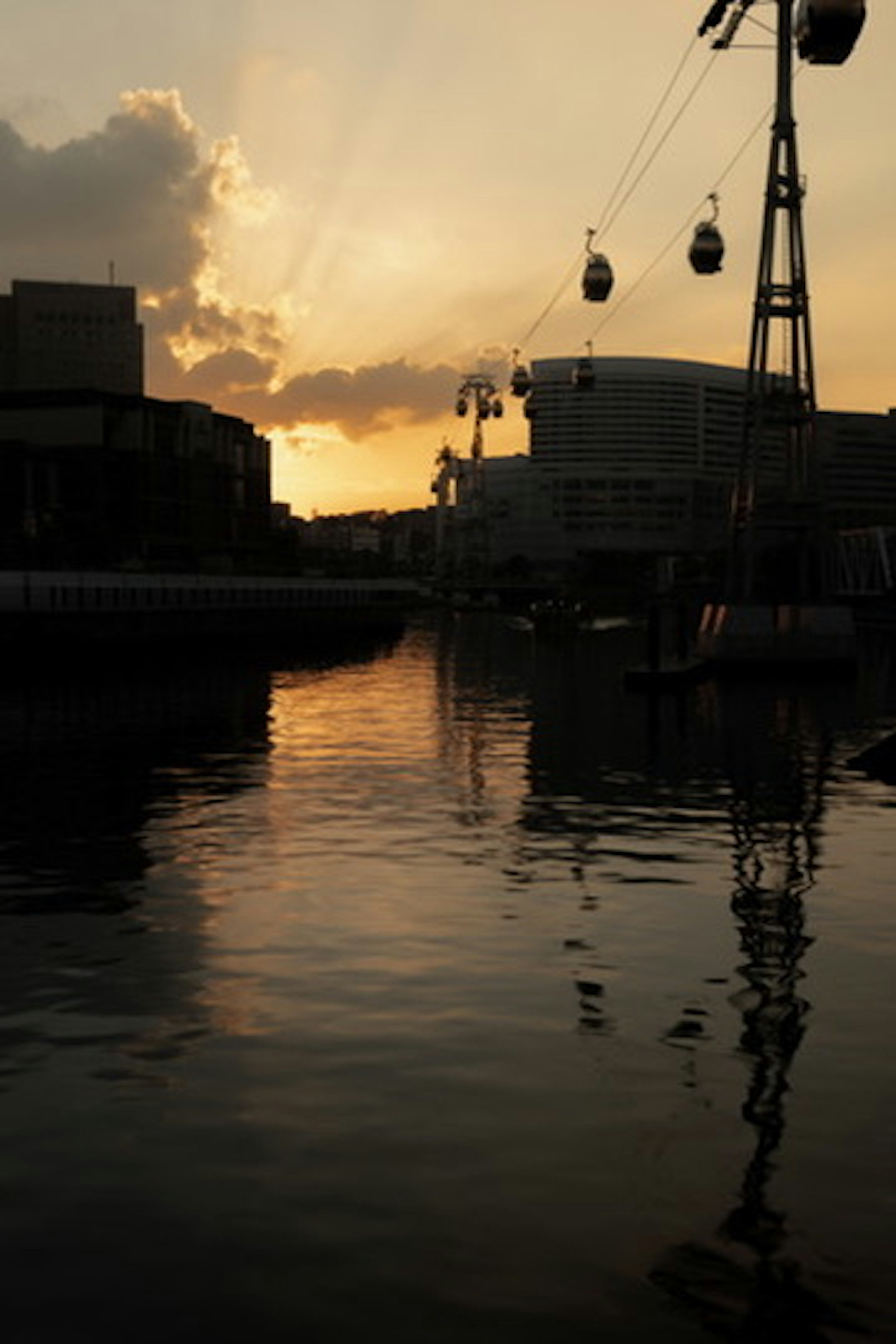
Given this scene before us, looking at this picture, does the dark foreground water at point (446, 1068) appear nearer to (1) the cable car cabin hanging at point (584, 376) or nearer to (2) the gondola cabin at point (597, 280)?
(2) the gondola cabin at point (597, 280)

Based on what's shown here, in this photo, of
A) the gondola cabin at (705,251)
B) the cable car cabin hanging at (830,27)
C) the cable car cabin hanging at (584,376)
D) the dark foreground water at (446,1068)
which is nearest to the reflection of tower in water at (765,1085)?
the dark foreground water at (446,1068)

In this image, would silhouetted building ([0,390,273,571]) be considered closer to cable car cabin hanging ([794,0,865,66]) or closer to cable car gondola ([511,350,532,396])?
cable car gondola ([511,350,532,396])

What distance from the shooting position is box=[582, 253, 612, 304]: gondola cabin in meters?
34.5

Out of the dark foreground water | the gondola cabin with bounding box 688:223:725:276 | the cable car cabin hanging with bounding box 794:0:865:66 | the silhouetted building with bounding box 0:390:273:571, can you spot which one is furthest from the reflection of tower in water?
the silhouetted building with bounding box 0:390:273:571

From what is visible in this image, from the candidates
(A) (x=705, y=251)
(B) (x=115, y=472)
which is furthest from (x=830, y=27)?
(B) (x=115, y=472)

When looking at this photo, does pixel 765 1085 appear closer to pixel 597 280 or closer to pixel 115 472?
pixel 597 280

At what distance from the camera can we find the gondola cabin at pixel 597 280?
34.5 metres

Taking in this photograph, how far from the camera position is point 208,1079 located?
1026cm

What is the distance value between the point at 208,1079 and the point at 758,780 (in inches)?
784

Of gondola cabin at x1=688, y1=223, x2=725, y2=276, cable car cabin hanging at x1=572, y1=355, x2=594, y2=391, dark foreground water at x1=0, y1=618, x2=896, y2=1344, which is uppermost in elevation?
gondola cabin at x1=688, y1=223, x2=725, y2=276

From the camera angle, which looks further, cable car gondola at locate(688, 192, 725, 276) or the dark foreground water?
cable car gondola at locate(688, 192, 725, 276)

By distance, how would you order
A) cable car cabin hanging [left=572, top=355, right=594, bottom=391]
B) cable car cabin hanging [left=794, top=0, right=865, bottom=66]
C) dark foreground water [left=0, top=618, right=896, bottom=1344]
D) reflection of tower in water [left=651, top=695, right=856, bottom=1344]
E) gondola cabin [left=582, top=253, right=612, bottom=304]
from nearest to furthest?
reflection of tower in water [left=651, top=695, right=856, bottom=1344] < dark foreground water [left=0, top=618, right=896, bottom=1344] < cable car cabin hanging [left=794, top=0, right=865, bottom=66] < gondola cabin [left=582, top=253, right=612, bottom=304] < cable car cabin hanging [left=572, top=355, right=594, bottom=391]

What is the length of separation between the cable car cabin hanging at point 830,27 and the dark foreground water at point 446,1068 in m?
10.2

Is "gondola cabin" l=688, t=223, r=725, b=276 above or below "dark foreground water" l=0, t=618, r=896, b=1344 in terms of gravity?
above
